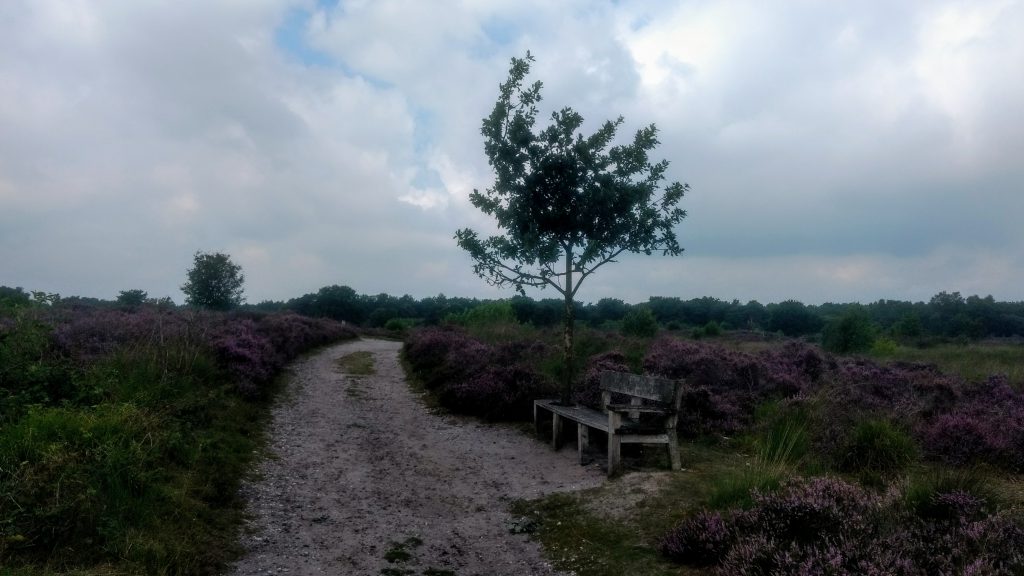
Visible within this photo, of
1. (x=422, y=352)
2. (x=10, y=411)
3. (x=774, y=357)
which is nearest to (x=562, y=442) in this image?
(x=10, y=411)

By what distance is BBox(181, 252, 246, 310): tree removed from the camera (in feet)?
132

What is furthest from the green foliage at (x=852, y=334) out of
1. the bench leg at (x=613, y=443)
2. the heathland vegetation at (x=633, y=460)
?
the bench leg at (x=613, y=443)

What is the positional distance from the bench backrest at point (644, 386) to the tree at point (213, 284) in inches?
1400

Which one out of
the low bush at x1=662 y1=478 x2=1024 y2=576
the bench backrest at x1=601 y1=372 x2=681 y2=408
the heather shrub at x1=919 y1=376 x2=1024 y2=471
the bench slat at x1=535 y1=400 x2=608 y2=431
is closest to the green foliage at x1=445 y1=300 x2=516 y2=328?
the bench slat at x1=535 y1=400 x2=608 y2=431

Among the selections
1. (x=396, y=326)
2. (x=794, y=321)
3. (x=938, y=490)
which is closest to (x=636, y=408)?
(x=938, y=490)

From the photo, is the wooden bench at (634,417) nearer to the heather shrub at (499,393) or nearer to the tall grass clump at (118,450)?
the heather shrub at (499,393)

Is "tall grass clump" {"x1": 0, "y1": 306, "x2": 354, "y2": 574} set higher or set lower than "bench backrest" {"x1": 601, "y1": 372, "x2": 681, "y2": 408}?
lower

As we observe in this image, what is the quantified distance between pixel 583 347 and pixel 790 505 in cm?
1346

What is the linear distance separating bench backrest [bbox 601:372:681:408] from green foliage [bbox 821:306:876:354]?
66.0ft

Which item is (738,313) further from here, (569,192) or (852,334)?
(569,192)

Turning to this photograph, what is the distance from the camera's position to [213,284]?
40500mm

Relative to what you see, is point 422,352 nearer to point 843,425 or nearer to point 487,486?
point 487,486

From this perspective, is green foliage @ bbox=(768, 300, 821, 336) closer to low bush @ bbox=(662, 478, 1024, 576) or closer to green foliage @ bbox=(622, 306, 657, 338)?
green foliage @ bbox=(622, 306, 657, 338)

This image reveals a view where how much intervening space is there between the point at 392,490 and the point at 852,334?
2357 cm
